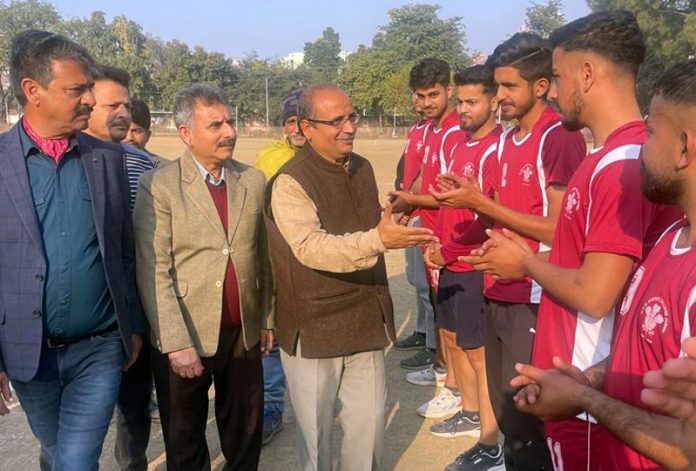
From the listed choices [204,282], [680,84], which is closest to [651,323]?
[680,84]

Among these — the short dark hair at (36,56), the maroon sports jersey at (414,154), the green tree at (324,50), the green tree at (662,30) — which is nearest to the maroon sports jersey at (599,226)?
the short dark hair at (36,56)

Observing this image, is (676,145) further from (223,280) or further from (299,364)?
(223,280)

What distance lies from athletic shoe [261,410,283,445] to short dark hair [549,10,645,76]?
3299 millimetres

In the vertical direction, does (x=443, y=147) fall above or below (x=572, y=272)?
above

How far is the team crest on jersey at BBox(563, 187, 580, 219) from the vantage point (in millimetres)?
2244

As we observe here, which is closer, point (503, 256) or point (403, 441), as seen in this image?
point (503, 256)

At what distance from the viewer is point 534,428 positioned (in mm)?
3070

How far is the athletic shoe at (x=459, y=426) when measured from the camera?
14.7 ft

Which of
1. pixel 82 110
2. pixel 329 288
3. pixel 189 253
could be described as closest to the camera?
pixel 82 110

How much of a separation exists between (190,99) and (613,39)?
7.30ft

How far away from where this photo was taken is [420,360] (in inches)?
232

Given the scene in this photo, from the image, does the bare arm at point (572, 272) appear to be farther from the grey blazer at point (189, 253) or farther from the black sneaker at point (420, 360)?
the black sneaker at point (420, 360)

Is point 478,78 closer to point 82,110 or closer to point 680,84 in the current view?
point 82,110

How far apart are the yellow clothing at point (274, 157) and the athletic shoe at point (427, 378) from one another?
2.25 metres
